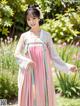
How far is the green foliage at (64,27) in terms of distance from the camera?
11383mm

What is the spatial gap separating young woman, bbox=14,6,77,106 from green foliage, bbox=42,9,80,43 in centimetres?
678

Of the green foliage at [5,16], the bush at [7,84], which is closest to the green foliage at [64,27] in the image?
the green foliage at [5,16]

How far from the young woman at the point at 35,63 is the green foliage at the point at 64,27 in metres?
6.78

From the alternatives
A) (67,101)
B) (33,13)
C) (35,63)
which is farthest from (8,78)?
(33,13)

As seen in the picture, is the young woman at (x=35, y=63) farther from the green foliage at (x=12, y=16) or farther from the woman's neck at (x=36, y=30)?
the green foliage at (x=12, y=16)

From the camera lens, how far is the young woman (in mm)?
4246

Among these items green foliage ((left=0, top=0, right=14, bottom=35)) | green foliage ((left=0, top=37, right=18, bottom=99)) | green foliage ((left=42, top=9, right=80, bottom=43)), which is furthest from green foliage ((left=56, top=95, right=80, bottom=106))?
green foliage ((left=0, top=0, right=14, bottom=35))

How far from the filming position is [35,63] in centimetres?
432

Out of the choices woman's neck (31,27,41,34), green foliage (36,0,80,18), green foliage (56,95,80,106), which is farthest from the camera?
green foliage (36,0,80,18)

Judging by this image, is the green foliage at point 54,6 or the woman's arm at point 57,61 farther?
the green foliage at point 54,6

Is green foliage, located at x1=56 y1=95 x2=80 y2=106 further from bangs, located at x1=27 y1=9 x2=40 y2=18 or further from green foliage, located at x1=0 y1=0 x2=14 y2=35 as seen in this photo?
green foliage, located at x1=0 y1=0 x2=14 y2=35

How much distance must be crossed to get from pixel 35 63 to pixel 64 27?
7.21m

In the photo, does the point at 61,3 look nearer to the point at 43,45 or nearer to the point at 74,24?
the point at 74,24

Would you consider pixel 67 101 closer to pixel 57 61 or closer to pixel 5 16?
pixel 57 61
